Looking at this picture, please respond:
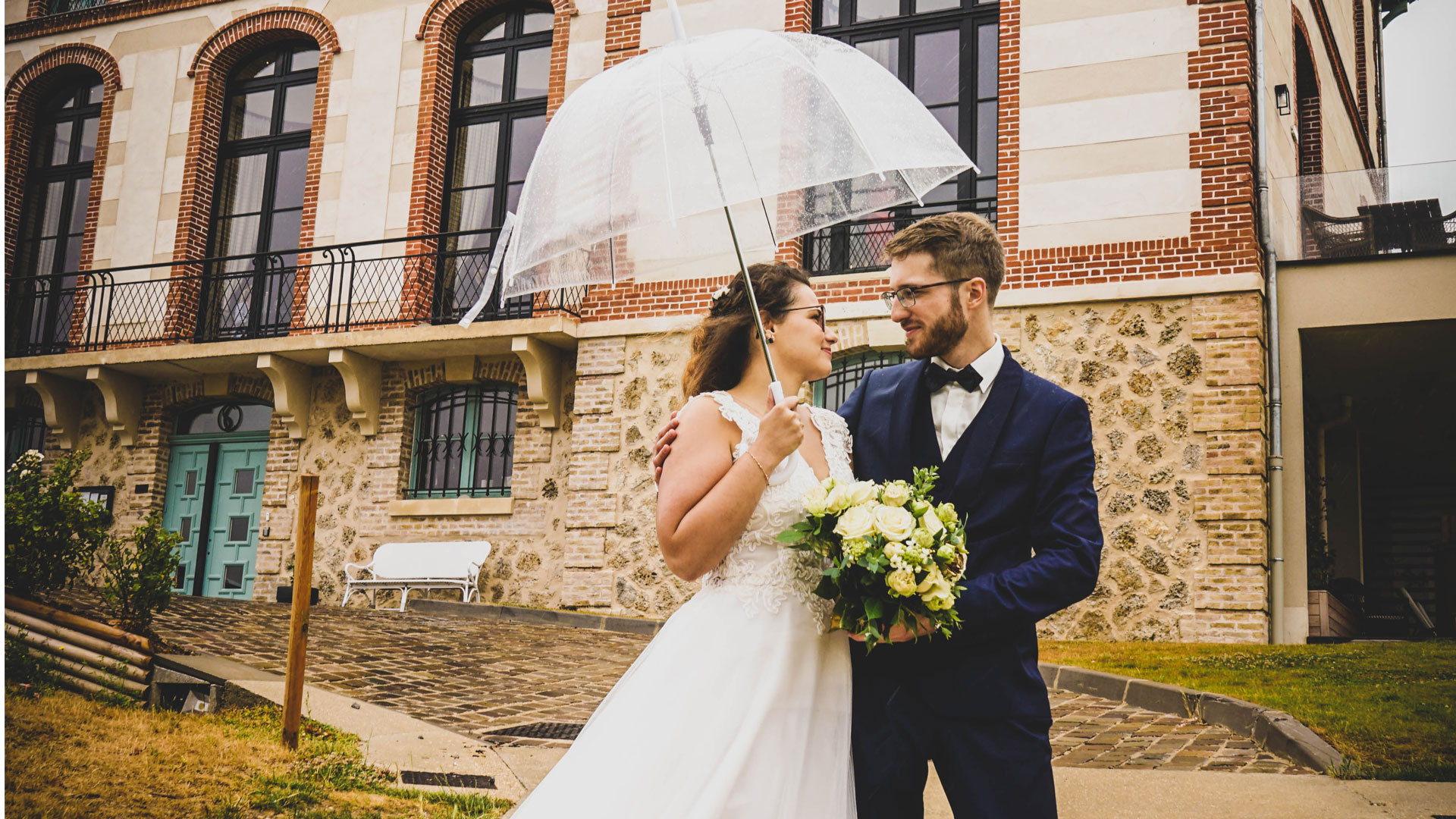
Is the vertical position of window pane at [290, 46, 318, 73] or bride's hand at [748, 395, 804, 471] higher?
window pane at [290, 46, 318, 73]

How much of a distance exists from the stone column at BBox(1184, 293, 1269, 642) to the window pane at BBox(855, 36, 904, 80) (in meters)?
4.48

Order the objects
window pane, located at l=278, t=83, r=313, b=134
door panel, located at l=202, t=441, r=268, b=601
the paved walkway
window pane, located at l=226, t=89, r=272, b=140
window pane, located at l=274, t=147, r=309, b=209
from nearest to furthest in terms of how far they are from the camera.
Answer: the paved walkway, door panel, located at l=202, t=441, r=268, b=601, window pane, located at l=274, t=147, r=309, b=209, window pane, located at l=278, t=83, r=313, b=134, window pane, located at l=226, t=89, r=272, b=140

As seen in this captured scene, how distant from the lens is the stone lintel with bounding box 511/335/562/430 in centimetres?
1313

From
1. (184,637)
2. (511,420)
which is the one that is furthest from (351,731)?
(511,420)

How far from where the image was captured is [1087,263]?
36.7 feet

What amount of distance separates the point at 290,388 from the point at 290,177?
11.5ft

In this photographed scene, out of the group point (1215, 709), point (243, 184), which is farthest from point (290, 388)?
point (1215, 709)

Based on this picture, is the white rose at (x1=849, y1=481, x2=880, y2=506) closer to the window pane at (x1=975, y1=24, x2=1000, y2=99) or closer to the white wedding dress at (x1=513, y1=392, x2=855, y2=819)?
the white wedding dress at (x1=513, y1=392, x2=855, y2=819)

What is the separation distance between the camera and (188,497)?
15508 millimetres

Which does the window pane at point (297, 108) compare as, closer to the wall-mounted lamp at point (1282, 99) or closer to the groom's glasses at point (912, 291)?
the wall-mounted lamp at point (1282, 99)

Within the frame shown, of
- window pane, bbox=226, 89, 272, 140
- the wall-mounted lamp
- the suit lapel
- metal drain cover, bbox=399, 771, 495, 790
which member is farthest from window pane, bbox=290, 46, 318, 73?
the suit lapel

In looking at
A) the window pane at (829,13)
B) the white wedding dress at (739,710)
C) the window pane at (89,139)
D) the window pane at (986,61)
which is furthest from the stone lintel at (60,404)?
the white wedding dress at (739,710)

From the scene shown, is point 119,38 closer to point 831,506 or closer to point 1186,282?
point 1186,282

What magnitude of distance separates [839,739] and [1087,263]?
30.4 ft
